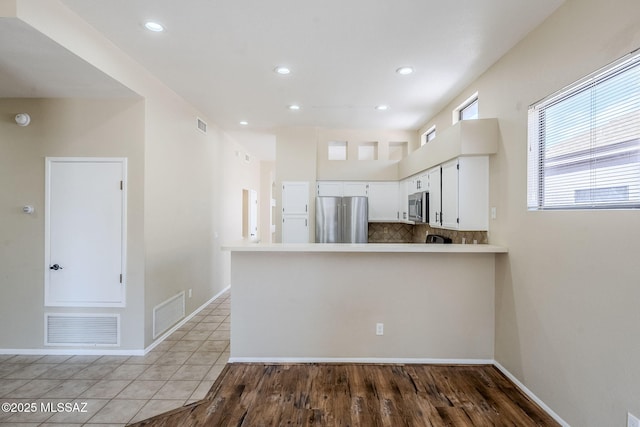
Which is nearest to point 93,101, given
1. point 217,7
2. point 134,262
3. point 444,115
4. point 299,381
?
point 134,262

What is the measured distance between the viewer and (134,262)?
3.23 meters

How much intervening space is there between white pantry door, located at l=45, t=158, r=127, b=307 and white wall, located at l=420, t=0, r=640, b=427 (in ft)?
12.9

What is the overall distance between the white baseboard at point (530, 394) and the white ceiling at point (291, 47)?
119 inches

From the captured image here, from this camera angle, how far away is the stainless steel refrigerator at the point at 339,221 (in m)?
5.24

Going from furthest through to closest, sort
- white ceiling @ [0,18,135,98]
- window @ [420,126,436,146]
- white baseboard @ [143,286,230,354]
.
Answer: window @ [420,126,436,146], white baseboard @ [143,286,230,354], white ceiling @ [0,18,135,98]

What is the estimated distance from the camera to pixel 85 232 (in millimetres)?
3232

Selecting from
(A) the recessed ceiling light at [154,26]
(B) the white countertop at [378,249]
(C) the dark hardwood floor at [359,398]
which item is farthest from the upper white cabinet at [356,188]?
(A) the recessed ceiling light at [154,26]

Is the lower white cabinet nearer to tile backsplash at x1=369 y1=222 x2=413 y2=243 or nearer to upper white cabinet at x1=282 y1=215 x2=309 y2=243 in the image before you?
tile backsplash at x1=369 y1=222 x2=413 y2=243

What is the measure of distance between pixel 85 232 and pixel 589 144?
4558 millimetres

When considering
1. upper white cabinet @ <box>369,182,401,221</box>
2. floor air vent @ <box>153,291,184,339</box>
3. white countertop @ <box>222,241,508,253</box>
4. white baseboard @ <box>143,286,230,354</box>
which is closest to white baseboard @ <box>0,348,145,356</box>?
white baseboard @ <box>143,286,230,354</box>

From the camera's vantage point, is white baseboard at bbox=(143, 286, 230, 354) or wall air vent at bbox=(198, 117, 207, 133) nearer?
white baseboard at bbox=(143, 286, 230, 354)

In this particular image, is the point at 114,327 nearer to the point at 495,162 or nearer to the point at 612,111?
the point at 495,162

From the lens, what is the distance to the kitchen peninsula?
3104mm

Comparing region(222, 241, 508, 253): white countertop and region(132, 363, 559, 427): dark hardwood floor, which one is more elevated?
region(222, 241, 508, 253): white countertop
